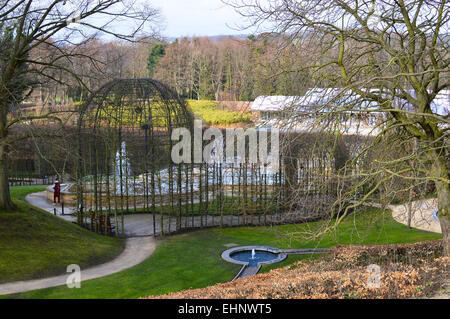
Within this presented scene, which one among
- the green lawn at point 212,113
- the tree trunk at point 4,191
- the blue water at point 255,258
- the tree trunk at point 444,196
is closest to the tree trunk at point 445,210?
the tree trunk at point 444,196

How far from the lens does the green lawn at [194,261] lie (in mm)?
8477

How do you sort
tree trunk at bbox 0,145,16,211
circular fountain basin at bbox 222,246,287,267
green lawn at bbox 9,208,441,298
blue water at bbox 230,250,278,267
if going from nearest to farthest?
1. green lawn at bbox 9,208,441,298
2. circular fountain basin at bbox 222,246,287,267
3. blue water at bbox 230,250,278,267
4. tree trunk at bbox 0,145,16,211

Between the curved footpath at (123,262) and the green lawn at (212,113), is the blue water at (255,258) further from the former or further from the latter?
the green lawn at (212,113)

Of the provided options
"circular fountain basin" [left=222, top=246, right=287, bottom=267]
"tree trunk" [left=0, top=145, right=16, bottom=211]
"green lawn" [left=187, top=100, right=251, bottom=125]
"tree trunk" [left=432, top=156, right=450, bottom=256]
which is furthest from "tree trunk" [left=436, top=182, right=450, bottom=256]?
"green lawn" [left=187, top=100, right=251, bottom=125]

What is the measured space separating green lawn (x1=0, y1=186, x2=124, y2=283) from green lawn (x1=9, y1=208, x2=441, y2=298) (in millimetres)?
1147

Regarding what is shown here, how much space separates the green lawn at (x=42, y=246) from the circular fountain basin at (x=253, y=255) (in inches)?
126

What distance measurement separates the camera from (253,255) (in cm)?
1109

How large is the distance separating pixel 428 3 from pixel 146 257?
8690 mm

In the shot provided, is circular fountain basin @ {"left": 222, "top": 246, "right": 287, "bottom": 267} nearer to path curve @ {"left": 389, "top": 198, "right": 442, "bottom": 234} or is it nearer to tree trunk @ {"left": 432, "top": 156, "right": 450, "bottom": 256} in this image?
path curve @ {"left": 389, "top": 198, "right": 442, "bottom": 234}

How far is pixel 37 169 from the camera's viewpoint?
80.5 feet

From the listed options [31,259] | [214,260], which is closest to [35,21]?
[31,259]

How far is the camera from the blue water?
10770 millimetres
